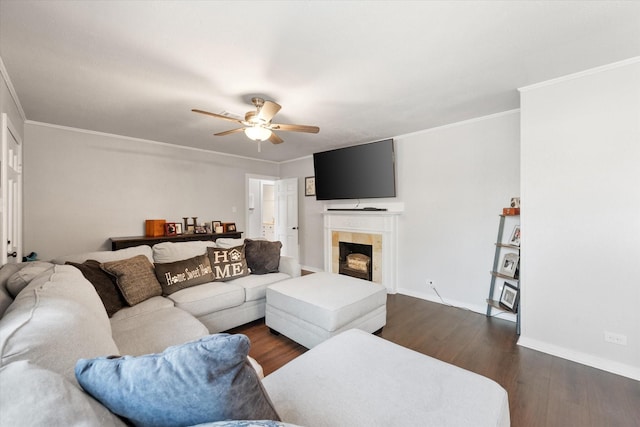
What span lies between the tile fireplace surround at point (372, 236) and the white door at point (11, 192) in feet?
12.8

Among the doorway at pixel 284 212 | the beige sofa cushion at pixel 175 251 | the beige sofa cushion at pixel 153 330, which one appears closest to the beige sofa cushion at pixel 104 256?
the beige sofa cushion at pixel 175 251

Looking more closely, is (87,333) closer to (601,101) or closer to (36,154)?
(601,101)

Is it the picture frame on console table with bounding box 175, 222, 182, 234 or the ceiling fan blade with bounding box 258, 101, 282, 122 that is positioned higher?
the ceiling fan blade with bounding box 258, 101, 282, 122

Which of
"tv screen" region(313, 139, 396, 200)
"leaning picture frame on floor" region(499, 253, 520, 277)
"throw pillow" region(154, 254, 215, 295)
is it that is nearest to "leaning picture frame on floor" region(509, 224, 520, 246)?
"leaning picture frame on floor" region(499, 253, 520, 277)

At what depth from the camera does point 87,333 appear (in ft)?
3.25

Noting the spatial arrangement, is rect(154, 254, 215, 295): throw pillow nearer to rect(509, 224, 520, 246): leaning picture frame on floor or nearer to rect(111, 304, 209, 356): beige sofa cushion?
rect(111, 304, 209, 356): beige sofa cushion

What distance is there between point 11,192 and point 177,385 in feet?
11.6

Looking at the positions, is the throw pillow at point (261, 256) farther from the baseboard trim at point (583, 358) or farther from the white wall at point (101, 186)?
the baseboard trim at point (583, 358)

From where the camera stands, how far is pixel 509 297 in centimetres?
296

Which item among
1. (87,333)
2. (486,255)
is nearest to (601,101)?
(486,255)

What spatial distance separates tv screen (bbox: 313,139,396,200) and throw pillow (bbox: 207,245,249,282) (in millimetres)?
2163

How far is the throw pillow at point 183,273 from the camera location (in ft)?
8.20

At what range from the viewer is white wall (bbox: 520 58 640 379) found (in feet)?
6.68

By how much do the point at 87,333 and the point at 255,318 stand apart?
2002 mm
